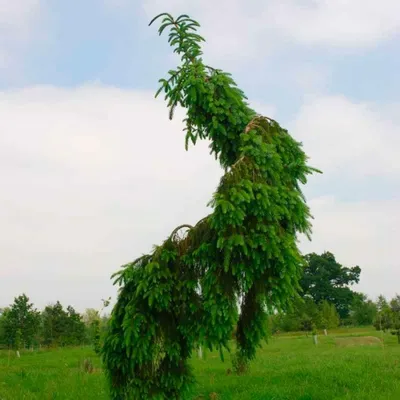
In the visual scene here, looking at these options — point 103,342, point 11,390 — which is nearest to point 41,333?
point 11,390

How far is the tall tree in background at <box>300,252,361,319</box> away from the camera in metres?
74.9

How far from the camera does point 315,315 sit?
4888 centimetres

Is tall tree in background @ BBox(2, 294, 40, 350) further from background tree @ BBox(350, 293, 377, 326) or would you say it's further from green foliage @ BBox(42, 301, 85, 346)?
background tree @ BBox(350, 293, 377, 326)

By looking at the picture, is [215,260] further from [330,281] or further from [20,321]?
[330,281]

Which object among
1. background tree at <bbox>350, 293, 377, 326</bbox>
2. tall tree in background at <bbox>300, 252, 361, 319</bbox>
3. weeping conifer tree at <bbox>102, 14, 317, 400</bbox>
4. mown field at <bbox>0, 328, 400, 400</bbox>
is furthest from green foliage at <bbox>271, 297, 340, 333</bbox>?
weeping conifer tree at <bbox>102, 14, 317, 400</bbox>

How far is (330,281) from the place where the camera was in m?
78.1

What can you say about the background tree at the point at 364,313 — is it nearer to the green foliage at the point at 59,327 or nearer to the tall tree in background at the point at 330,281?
the tall tree in background at the point at 330,281

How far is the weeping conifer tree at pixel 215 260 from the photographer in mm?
7664

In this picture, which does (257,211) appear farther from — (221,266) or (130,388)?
(130,388)

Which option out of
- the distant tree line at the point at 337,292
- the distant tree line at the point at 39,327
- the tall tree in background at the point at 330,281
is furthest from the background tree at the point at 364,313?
the distant tree line at the point at 39,327

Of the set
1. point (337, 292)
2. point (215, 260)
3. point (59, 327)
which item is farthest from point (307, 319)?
point (215, 260)

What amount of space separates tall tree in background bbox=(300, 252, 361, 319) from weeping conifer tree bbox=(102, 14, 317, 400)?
65.4 metres

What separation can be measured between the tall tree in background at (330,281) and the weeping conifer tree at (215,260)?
65.4 meters

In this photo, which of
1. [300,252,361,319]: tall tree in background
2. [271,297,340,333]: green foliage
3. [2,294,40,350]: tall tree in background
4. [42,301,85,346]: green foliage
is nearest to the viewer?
[2,294,40,350]: tall tree in background
